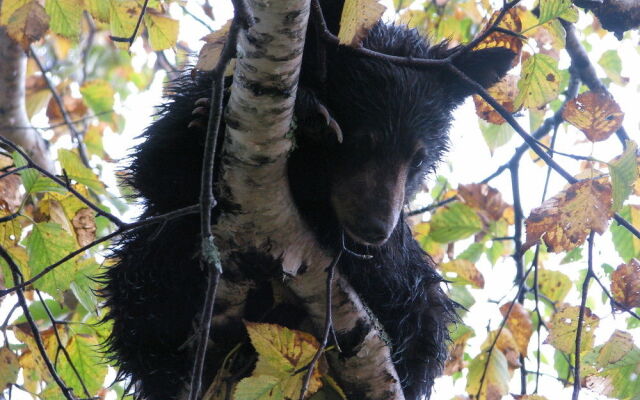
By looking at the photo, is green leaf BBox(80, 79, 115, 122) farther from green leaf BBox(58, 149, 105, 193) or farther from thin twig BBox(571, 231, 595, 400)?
thin twig BBox(571, 231, 595, 400)

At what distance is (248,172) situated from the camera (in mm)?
1944

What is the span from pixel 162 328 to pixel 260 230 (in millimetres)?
842

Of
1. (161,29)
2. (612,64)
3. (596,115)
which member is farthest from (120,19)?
(612,64)

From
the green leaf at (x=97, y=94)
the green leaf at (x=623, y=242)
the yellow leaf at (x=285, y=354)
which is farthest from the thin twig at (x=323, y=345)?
the green leaf at (x=97, y=94)

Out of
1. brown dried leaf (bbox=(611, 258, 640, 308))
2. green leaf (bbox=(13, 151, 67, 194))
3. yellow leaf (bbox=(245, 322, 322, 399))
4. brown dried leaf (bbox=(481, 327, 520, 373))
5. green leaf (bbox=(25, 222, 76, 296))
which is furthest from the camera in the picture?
brown dried leaf (bbox=(481, 327, 520, 373))

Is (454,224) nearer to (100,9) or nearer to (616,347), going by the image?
(616,347)

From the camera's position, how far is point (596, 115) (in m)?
2.39

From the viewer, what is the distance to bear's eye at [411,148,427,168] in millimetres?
3072

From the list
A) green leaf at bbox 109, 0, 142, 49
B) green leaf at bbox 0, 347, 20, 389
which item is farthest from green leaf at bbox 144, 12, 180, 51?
green leaf at bbox 0, 347, 20, 389

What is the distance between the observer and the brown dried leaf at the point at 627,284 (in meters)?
2.55

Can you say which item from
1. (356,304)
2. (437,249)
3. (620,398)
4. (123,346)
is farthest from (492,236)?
(123,346)

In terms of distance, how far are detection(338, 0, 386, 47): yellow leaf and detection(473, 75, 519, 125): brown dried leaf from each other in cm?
126

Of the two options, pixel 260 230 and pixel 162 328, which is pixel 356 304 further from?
pixel 162 328

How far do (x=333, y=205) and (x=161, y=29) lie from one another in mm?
1276
